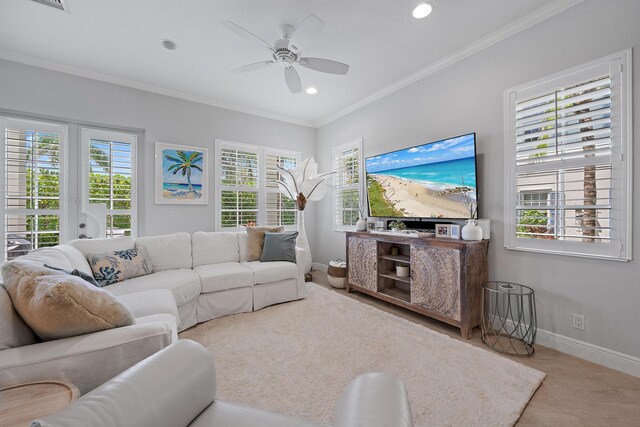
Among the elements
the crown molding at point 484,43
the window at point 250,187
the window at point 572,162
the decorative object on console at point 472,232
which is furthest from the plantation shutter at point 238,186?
the window at point 572,162

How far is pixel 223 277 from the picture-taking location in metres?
2.77

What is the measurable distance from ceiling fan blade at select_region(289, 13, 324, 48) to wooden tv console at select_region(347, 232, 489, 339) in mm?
2125

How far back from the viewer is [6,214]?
291cm

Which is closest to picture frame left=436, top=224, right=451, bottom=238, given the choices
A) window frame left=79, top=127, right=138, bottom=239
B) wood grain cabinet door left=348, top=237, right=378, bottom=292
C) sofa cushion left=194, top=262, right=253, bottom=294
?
wood grain cabinet door left=348, top=237, right=378, bottom=292

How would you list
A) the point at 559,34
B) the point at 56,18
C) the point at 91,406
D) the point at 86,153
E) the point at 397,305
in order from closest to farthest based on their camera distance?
1. the point at 91,406
2. the point at 559,34
3. the point at 56,18
4. the point at 397,305
5. the point at 86,153

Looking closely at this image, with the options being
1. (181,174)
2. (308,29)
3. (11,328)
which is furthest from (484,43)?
(181,174)

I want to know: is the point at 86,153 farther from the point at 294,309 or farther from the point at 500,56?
the point at 500,56

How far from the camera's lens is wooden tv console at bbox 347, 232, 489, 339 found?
2385 mm

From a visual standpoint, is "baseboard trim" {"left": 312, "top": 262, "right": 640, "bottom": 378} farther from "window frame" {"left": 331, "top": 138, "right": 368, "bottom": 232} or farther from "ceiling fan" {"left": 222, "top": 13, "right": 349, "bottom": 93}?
"ceiling fan" {"left": 222, "top": 13, "right": 349, "bottom": 93}

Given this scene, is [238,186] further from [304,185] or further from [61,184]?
[61,184]

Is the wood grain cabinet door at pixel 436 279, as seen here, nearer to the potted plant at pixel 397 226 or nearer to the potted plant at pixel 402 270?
the potted plant at pixel 402 270

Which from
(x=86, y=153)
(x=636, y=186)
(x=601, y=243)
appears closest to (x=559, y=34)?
(x=636, y=186)

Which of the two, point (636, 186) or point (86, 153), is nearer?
point (636, 186)

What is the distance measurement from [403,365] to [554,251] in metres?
1.59
